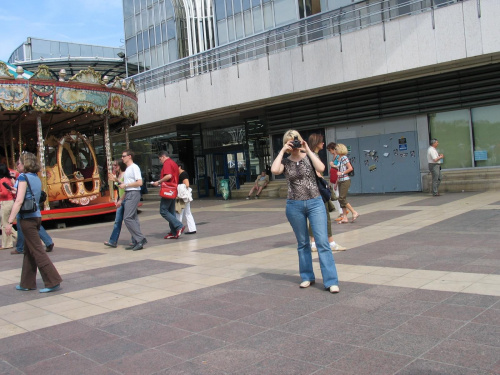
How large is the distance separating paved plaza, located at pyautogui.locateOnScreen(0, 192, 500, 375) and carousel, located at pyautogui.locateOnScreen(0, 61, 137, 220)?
275 inches

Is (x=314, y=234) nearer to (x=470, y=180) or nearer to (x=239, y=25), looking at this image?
(x=470, y=180)

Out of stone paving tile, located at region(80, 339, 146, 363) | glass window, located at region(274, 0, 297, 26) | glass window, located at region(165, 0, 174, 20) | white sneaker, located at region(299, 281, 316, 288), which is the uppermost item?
glass window, located at region(165, 0, 174, 20)

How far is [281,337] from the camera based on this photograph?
4.02 metres

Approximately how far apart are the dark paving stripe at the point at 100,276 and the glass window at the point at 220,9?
1852 cm

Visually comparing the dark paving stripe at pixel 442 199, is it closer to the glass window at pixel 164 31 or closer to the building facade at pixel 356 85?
the building facade at pixel 356 85

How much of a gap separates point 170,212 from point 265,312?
6001 mm

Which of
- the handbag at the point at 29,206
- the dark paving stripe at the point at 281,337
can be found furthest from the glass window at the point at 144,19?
the dark paving stripe at the point at 281,337

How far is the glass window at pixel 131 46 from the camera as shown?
3130 centimetres

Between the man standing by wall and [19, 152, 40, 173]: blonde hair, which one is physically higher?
[19, 152, 40, 173]: blonde hair

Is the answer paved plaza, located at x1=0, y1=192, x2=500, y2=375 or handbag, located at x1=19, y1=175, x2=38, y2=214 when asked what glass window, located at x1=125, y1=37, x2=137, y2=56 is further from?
handbag, located at x1=19, y1=175, x2=38, y2=214

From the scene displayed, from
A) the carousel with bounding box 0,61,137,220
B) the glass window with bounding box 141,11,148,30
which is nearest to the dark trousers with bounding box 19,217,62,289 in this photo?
the carousel with bounding box 0,61,137,220

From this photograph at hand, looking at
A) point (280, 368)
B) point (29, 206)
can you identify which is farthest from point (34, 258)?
point (280, 368)

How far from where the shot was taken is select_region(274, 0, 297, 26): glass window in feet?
67.3

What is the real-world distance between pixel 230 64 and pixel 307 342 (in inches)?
707
